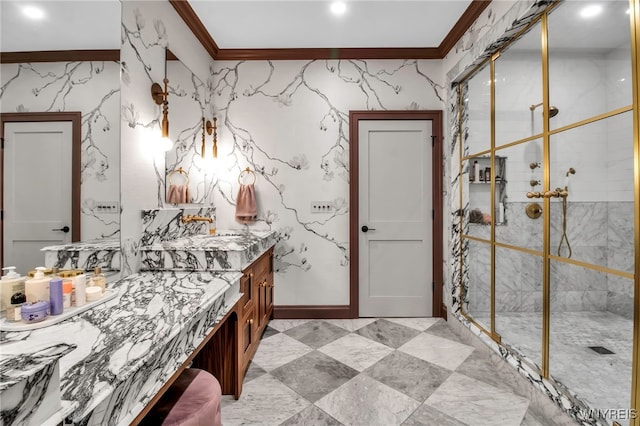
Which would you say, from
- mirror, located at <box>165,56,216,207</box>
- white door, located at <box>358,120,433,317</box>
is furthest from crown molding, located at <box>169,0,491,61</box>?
white door, located at <box>358,120,433,317</box>

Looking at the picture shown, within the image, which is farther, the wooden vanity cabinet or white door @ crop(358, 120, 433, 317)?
white door @ crop(358, 120, 433, 317)

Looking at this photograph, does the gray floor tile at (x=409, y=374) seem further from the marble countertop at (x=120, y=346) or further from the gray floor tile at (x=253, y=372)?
the marble countertop at (x=120, y=346)

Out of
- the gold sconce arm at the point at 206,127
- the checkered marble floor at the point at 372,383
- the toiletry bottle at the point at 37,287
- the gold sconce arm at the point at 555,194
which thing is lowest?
the checkered marble floor at the point at 372,383

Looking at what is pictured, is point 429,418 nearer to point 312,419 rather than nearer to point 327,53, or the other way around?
point 312,419

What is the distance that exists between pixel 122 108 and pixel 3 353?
128 centimetres

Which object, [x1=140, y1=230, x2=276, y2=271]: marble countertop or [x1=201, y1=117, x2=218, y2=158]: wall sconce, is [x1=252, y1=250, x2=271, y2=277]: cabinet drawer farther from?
[x1=201, y1=117, x2=218, y2=158]: wall sconce

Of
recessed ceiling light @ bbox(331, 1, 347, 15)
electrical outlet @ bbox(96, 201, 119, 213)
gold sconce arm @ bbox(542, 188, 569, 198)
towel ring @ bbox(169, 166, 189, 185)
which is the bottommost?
electrical outlet @ bbox(96, 201, 119, 213)

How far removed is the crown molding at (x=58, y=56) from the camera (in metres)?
0.94

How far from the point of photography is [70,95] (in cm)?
115

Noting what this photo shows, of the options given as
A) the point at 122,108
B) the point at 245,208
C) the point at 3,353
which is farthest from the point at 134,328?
the point at 245,208

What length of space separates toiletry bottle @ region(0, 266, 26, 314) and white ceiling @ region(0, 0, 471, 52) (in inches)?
37.1

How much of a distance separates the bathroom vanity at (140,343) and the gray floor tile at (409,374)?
911 mm

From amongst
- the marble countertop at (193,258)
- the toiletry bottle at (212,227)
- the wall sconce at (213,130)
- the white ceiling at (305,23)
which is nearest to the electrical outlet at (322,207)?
the toiletry bottle at (212,227)

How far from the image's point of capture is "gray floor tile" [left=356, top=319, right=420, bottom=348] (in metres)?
2.37
